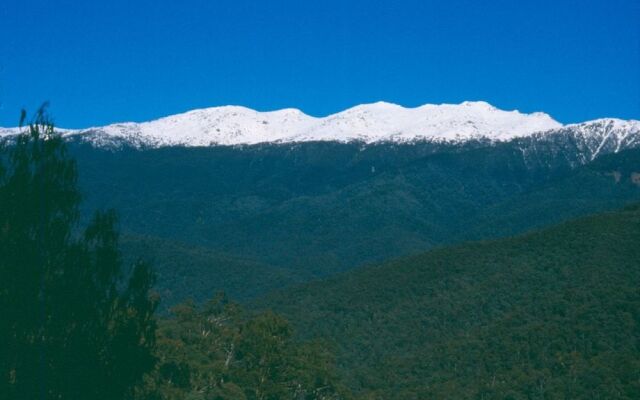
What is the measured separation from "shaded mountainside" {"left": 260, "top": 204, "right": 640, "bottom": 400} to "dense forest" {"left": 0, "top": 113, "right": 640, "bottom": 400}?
305mm

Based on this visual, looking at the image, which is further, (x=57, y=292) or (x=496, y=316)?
(x=496, y=316)

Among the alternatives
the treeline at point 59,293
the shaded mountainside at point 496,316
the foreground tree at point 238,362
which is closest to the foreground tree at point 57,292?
the treeline at point 59,293

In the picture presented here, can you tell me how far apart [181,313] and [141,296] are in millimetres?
45988

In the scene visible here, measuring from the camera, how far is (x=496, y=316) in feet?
448

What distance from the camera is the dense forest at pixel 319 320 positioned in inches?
1190

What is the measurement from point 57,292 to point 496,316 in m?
114

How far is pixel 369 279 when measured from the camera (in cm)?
16138

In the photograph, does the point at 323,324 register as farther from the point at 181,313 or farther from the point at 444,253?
the point at 181,313

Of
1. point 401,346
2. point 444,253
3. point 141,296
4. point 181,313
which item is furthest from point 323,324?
point 141,296

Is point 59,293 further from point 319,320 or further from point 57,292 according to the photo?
point 319,320

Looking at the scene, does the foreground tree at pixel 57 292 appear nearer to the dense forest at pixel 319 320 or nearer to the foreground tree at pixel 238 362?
the dense forest at pixel 319 320

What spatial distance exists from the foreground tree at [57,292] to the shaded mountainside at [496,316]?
211ft

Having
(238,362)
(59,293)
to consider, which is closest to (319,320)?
(238,362)

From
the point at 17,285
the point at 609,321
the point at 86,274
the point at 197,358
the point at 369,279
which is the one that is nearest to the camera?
the point at 17,285
